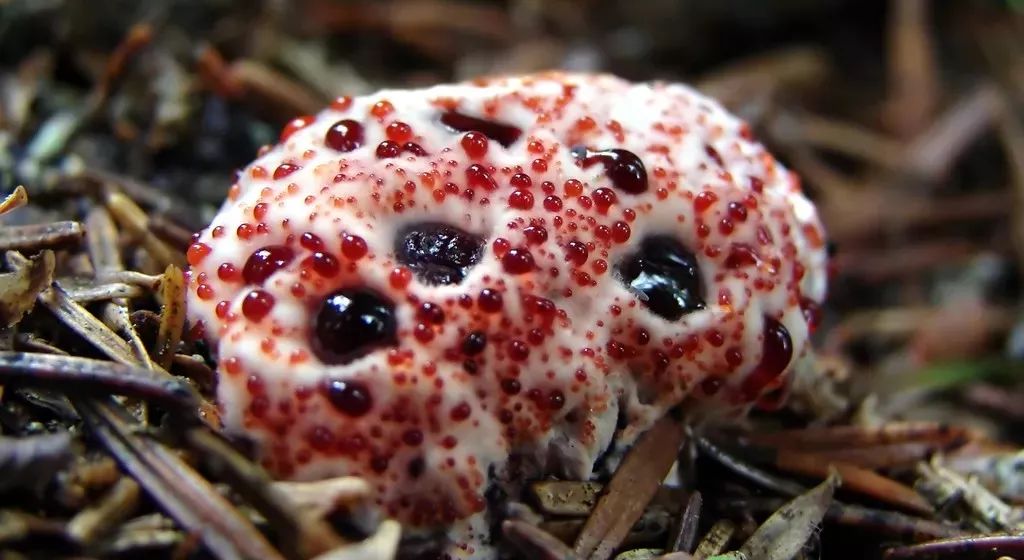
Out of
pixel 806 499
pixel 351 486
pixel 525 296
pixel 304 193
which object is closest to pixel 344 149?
pixel 304 193

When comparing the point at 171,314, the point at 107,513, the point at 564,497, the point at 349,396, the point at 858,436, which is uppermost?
the point at 349,396

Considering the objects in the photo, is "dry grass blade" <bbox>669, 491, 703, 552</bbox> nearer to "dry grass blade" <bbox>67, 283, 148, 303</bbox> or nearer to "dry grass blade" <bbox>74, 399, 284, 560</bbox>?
"dry grass blade" <bbox>74, 399, 284, 560</bbox>

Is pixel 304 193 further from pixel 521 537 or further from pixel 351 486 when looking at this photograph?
pixel 521 537

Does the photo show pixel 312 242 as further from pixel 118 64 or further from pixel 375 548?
pixel 118 64

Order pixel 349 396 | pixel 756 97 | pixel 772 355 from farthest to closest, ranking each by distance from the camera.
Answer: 1. pixel 756 97
2. pixel 772 355
3. pixel 349 396

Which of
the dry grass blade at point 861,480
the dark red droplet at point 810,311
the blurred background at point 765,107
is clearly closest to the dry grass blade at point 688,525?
the dry grass blade at point 861,480

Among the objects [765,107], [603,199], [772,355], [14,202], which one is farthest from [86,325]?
[765,107]

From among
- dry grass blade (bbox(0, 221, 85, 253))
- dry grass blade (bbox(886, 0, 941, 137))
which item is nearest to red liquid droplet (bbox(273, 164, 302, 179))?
dry grass blade (bbox(0, 221, 85, 253))
